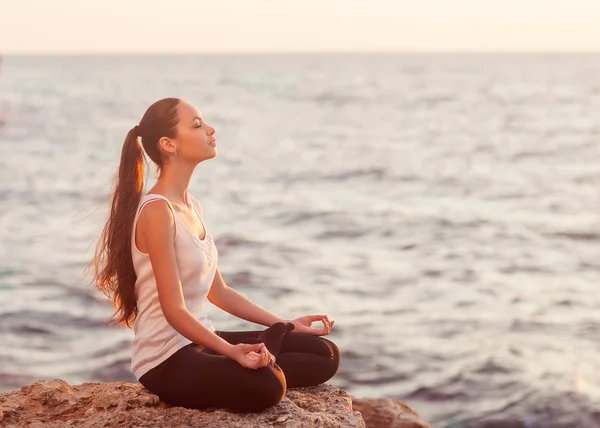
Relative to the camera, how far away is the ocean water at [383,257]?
9.66 m

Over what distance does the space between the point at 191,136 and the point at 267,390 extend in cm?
122

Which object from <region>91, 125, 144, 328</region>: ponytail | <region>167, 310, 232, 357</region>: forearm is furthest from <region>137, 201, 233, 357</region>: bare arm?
<region>91, 125, 144, 328</region>: ponytail

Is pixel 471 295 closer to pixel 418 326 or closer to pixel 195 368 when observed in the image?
pixel 418 326

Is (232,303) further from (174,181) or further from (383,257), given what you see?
(383,257)

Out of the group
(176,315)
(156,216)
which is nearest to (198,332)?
(176,315)

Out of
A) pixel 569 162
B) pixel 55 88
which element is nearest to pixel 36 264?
pixel 569 162

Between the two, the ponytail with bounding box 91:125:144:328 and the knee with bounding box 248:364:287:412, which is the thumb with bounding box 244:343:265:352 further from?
the ponytail with bounding box 91:125:144:328

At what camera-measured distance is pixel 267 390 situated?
391 centimetres

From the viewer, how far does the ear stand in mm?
4141

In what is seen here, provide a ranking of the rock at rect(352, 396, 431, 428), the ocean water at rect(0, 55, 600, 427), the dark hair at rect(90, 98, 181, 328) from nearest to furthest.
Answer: the dark hair at rect(90, 98, 181, 328)
the rock at rect(352, 396, 431, 428)
the ocean water at rect(0, 55, 600, 427)

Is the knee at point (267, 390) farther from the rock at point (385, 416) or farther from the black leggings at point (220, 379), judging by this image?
the rock at point (385, 416)

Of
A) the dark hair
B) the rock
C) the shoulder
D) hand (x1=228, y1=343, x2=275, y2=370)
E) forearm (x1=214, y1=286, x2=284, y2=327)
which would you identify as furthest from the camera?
the rock

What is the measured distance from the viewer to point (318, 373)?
175 inches

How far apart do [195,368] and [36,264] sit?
422 inches
